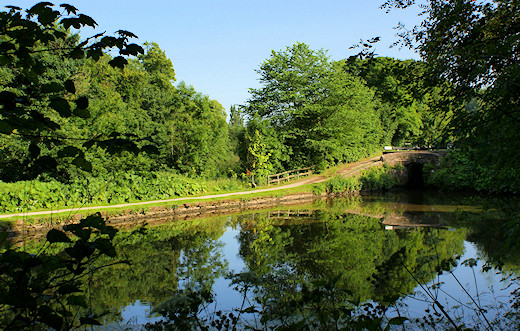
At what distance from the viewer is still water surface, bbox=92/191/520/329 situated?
185 inches

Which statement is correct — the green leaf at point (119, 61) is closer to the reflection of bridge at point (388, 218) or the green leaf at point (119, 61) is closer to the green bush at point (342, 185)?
the reflection of bridge at point (388, 218)

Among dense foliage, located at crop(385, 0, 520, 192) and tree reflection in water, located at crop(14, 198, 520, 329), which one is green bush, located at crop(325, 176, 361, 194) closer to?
tree reflection in water, located at crop(14, 198, 520, 329)

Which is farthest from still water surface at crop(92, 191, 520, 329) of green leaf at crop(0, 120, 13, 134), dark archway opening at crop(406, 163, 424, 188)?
dark archway opening at crop(406, 163, 424, 188)

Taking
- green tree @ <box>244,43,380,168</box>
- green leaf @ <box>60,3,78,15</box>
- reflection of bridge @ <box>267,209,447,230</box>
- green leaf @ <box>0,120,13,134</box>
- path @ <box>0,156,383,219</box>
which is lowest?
reflection of bridge @ <box>267,209,447,230</box>

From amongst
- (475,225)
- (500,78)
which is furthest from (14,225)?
(475,225)

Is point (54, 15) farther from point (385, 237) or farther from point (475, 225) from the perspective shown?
point (475, 225)

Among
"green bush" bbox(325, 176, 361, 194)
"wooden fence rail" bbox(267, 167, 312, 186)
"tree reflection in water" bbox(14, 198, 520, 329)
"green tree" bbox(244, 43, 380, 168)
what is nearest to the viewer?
"tree reflection in water" bbox(14, 198, 520, 329)

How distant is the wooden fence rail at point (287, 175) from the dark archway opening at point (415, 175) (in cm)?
1001

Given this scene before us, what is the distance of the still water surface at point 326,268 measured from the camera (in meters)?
4.69

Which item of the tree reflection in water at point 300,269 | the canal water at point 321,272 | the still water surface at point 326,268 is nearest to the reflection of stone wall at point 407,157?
the canal water at point 321,272

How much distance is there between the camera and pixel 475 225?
14.9 meters

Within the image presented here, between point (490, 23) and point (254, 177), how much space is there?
2249 cm

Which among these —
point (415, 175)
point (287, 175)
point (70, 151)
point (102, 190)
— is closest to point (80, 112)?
point (70, 151)

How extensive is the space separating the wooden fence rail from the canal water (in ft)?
27.5
